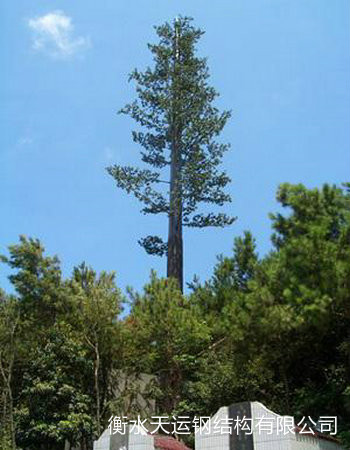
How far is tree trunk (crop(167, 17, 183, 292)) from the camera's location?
70.3ft

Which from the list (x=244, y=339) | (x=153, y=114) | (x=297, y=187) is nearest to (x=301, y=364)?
(x=244, y=339)

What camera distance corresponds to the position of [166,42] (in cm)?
2447

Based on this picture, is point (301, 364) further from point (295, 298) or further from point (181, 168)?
point (181, 168)

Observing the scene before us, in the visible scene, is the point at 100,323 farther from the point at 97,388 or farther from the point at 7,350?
the point at 7,350

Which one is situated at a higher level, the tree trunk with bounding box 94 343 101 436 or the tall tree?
the tall tree

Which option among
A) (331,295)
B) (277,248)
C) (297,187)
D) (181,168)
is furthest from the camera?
(181,168)

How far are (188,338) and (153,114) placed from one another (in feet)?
35.7

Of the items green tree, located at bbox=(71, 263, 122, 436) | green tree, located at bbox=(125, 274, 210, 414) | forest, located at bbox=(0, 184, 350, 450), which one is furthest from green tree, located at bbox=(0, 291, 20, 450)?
green tree, located at bbox=(125, 274, 210, 414)

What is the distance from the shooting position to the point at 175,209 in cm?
2194

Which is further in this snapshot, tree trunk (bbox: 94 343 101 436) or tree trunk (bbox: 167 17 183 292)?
tree trunk (bbox: 167 17 183 292)

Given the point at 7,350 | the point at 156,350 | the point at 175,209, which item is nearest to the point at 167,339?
the point at 156,350

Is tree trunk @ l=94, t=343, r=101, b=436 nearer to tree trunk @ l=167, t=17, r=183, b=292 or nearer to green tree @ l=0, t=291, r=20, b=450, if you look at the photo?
green tree @ l=0, t=291, r=20, b=450

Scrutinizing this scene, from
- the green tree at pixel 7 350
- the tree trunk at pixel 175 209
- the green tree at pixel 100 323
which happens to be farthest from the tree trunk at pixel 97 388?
the tree trunk at pixel 175 209

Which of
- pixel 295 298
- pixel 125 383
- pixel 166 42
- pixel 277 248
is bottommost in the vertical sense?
pixel 125 383
